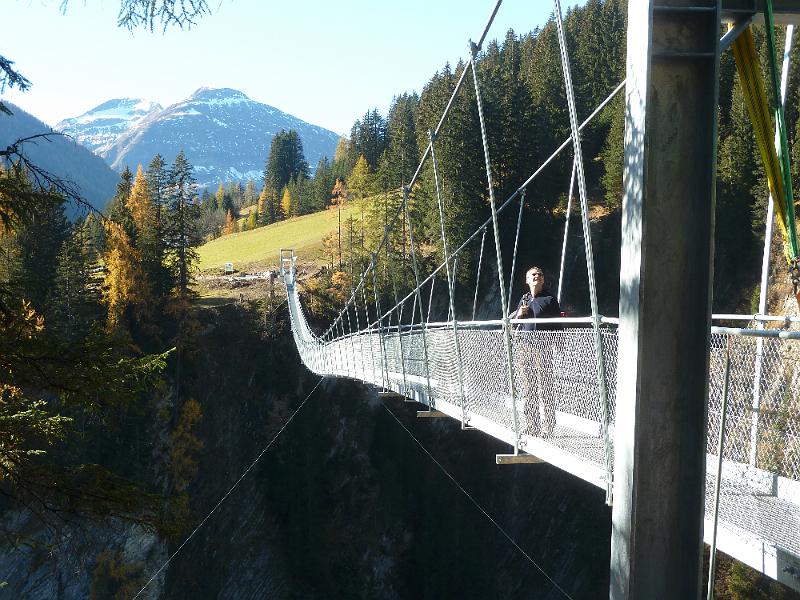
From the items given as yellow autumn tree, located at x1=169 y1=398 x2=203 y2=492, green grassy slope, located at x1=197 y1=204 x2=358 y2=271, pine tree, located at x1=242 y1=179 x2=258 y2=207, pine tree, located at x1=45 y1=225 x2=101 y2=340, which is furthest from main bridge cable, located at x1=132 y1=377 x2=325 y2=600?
pine tree, located at x1=242 y1=179 x2=258 y2=207

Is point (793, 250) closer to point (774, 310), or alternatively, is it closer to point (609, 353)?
point (609, 353)

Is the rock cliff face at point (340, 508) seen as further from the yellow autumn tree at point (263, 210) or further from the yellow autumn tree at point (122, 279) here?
the yellow autumn tree at point (263, 210)

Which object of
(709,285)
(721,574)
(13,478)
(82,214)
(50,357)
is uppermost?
(82,214)

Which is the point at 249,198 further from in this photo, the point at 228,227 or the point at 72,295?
the point at 72,295

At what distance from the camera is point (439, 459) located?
23.8 meters

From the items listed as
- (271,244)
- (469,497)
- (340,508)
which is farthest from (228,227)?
(469,497)

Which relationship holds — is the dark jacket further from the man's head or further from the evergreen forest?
the evergreen forest

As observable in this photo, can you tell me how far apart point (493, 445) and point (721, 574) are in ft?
26.7

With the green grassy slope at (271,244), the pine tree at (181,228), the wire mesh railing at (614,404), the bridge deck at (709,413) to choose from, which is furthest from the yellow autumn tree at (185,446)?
the bridge deck at (709,413)

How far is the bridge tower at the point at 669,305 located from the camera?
1.85 meters

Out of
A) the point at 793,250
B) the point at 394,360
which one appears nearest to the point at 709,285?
the point at 793,250

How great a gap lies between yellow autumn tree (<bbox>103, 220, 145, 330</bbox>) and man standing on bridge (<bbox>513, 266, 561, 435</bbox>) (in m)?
21.7

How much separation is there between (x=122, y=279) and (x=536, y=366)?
2279cm

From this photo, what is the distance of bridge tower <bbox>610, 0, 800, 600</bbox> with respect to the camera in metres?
1.85
